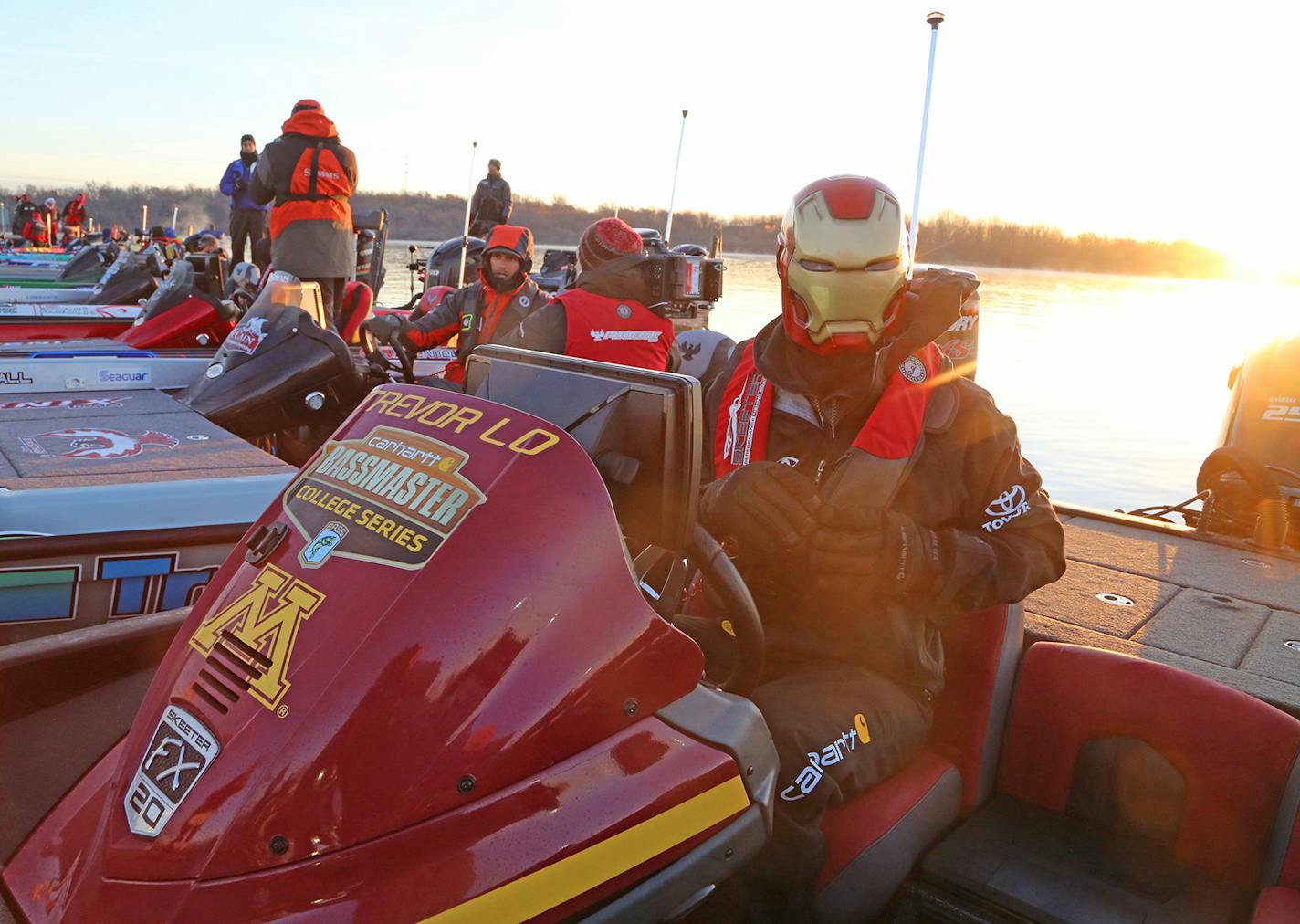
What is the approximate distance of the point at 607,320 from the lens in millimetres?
4699

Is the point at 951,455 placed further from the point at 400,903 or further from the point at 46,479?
the point at 46,479

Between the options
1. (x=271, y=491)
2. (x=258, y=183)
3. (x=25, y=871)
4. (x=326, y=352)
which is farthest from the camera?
(x=258, y=183)

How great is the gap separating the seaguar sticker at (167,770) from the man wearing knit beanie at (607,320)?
328 cm

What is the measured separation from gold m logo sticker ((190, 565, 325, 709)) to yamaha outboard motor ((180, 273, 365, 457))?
3661mm

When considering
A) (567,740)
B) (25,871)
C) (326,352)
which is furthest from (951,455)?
(326,352)

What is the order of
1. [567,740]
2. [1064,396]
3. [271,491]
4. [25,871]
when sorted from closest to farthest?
1. [567,740]
2. [25,871]
3. [271,491]
4. [1064,396]

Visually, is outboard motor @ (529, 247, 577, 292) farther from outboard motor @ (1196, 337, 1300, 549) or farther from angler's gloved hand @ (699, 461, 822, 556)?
angler's gloved hand @ (699, 461, 822, 556)

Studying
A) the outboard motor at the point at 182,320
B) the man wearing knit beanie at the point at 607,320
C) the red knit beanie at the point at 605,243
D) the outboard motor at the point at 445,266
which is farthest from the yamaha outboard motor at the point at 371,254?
the man wearing knit beanie at the point at 607,320

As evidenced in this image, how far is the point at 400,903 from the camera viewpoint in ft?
3.96

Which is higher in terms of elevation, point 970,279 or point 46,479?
point 970,279

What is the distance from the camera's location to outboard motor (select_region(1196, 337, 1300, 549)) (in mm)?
5125

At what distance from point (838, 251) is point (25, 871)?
5.88 feet

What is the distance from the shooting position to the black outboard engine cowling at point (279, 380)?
16.3 ft

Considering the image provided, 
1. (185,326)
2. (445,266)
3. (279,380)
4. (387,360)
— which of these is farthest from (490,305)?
(445,266)
